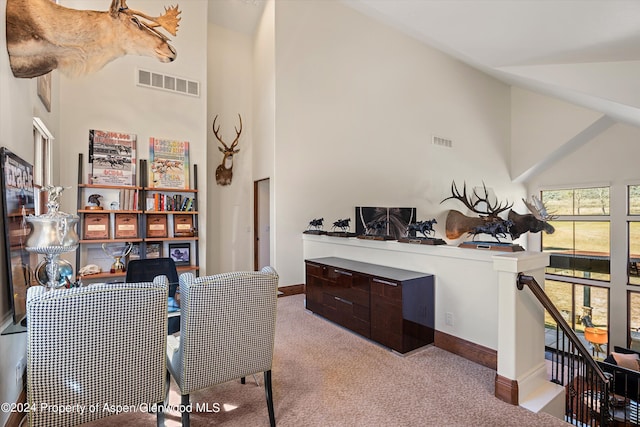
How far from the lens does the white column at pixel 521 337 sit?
232cm

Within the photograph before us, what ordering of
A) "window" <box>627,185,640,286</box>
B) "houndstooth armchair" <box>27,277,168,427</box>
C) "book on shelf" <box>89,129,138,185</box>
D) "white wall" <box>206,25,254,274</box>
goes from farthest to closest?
"window" <box>627,185,640,286</box>, "white wall" <box>206,25,254,274</box>, "book on shelf" <box>89,129,138,185</box>, "houndstooth armchair" <box>27,277,168,427</box>

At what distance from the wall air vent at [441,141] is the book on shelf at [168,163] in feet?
18.2

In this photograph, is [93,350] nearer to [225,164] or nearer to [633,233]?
[225,164]

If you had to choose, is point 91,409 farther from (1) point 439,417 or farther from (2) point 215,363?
(1) point 439,417

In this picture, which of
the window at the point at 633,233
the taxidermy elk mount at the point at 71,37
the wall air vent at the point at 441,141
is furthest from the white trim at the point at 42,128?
the window at the point at 633,233

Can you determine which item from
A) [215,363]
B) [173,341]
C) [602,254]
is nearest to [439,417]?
[215,363]

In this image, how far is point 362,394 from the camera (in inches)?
94.1

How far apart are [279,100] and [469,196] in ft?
18.6

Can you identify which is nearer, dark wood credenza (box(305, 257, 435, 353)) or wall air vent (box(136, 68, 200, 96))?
dark wood credenza (box(305, 257, 435, 353))

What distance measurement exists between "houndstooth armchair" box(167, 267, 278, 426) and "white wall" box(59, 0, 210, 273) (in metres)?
3.36

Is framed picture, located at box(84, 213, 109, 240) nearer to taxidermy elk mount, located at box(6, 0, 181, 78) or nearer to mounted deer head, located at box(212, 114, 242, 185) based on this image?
mounted deer head, located at box(212, 114, 242, 185)

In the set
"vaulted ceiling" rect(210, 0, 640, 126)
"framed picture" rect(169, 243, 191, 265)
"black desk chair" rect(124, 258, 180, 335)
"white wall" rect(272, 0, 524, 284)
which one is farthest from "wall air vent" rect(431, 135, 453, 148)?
"black desk chair" rect(124, 258, 180, 335)

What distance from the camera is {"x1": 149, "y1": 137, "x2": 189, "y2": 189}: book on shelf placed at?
186 inches

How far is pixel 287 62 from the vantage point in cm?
550
